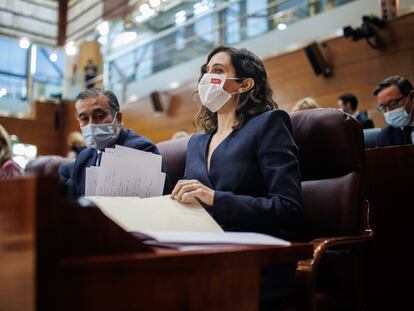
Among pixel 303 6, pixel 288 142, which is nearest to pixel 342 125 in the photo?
pixel 288 142

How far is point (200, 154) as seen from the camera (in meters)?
1.44

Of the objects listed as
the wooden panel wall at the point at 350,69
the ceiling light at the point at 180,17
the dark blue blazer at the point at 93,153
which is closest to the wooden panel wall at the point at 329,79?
the wooden panel wall at the point at 350,69

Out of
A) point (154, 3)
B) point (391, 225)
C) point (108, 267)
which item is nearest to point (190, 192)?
point (108, 267)

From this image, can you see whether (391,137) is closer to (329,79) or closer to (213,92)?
(213,92)

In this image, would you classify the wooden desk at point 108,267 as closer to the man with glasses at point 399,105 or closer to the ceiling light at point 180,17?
the man with glasses at point 399,105

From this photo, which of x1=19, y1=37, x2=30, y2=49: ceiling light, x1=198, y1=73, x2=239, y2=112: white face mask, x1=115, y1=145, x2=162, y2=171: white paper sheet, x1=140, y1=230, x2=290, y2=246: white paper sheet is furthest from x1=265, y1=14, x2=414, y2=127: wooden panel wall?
A: x1=19, y1=37, x2=30, y2=49: ceiling light

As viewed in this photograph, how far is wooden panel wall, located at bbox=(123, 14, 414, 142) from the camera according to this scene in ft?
13.8

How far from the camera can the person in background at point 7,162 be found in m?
2.08

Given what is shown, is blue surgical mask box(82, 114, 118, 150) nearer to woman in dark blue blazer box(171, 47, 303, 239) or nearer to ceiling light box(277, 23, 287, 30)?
woman in dark blue blazer box(171, 47, 303, 239)

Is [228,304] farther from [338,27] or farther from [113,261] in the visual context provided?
[338,27]

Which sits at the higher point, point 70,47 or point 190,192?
point 70,47

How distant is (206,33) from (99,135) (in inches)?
191

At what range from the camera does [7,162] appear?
219cm

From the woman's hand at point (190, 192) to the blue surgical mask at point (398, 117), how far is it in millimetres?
2222
